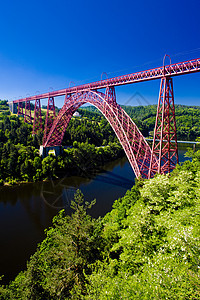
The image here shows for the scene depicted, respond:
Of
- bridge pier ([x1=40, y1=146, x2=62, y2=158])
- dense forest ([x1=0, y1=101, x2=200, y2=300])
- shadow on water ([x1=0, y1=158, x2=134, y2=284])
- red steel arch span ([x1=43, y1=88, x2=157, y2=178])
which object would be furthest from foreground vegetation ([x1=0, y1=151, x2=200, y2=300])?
bridge pier ([x1=40, y1=146, x2=62, y2=158])

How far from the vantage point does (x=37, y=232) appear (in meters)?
14.2

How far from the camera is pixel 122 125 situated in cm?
1561

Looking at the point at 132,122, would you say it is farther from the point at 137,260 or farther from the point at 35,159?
the point at 35,159

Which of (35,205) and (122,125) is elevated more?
(122,125)

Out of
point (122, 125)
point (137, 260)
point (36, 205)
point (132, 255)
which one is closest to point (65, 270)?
point (132, 255)

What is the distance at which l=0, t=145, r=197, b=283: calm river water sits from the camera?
39.6 feet

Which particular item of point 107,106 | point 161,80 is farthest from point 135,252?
point 107,106

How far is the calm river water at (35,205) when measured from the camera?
12062 mm

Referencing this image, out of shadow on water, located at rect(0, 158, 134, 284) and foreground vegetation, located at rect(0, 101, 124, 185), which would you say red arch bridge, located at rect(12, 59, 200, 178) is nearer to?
foreground vegetation, located at rect(0, 101, 124, 185)

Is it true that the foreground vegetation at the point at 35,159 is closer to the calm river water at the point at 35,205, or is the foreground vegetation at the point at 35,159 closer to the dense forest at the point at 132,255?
the calm river water at the point at 35,205

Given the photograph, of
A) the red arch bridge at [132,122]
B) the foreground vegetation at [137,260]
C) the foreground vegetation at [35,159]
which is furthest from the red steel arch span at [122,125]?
the foreground vegetation at [35,159]

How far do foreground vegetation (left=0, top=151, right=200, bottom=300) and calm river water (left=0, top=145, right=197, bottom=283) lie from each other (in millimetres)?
3546

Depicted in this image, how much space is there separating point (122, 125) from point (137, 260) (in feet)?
39.7

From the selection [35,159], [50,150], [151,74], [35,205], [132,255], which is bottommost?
[35,205]
